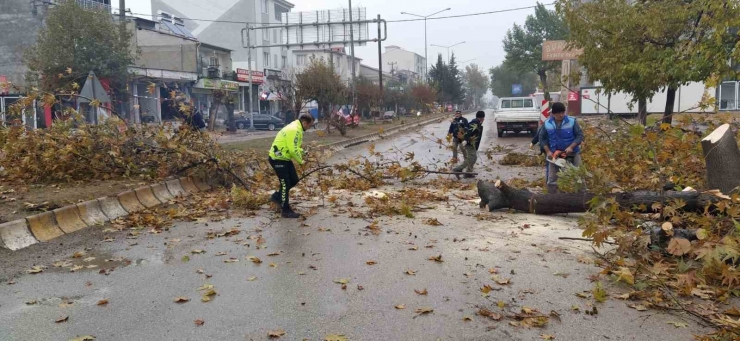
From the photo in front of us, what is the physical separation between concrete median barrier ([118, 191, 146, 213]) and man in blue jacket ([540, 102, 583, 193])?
6191 mm

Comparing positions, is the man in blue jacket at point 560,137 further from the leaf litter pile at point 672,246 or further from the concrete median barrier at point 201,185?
the concrete median barrier at point 201,185

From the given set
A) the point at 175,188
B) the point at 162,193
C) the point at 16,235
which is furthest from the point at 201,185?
the point at 16,235

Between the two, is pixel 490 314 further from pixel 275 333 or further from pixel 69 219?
pixel 69 219

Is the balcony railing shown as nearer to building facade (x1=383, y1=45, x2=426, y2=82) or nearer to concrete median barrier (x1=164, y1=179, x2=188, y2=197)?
concrete median barrier (x1=164, y1=179, x2=188, y2=197)

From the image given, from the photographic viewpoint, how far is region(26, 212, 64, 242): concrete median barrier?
713 centimetres

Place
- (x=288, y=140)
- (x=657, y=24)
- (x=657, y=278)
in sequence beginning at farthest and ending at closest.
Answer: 1. (x=657, y=24)
2. (x=288, y=140)
3. (x=657, y=278)

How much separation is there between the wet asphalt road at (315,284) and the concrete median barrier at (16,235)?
180 millimetres

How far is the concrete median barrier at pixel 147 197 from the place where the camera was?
373 inches

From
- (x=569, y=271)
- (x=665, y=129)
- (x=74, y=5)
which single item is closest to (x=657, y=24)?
(x=665, y=129)

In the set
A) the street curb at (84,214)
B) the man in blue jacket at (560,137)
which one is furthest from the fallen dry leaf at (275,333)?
the man in blue jacket at (560,137)

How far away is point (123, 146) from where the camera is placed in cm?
1094

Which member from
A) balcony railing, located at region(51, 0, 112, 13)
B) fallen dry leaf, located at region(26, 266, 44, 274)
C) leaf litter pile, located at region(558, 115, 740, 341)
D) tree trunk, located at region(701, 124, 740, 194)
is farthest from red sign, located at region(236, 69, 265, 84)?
tree trunk, located at region(701, 124, 740, 194)

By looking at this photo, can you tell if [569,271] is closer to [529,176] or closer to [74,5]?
[529,176]

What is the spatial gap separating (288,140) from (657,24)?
10.9m
